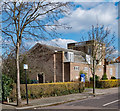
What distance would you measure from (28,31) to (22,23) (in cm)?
61

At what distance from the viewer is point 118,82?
28.9m

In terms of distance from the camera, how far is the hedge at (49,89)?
12.9m

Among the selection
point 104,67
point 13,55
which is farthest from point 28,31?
point 104,67

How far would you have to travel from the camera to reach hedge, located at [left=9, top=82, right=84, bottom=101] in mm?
12906

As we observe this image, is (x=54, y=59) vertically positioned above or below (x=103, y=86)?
above

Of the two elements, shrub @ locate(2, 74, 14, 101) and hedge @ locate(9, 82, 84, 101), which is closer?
shrub @ locate(2, 74, 14, 101)

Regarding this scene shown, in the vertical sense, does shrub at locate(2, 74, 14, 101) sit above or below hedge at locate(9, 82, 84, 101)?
above

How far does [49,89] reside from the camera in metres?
15.0

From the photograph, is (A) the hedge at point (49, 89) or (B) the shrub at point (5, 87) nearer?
(B) the shrub at point (5, 87)

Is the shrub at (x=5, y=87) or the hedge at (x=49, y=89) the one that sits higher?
the shrub at (x=5, y=87)

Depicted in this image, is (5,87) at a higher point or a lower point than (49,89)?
higher

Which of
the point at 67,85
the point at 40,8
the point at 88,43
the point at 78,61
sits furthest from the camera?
the point at 78,61

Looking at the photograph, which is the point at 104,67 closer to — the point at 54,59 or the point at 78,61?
the point at 78,61

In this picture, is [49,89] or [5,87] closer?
[5,87]
